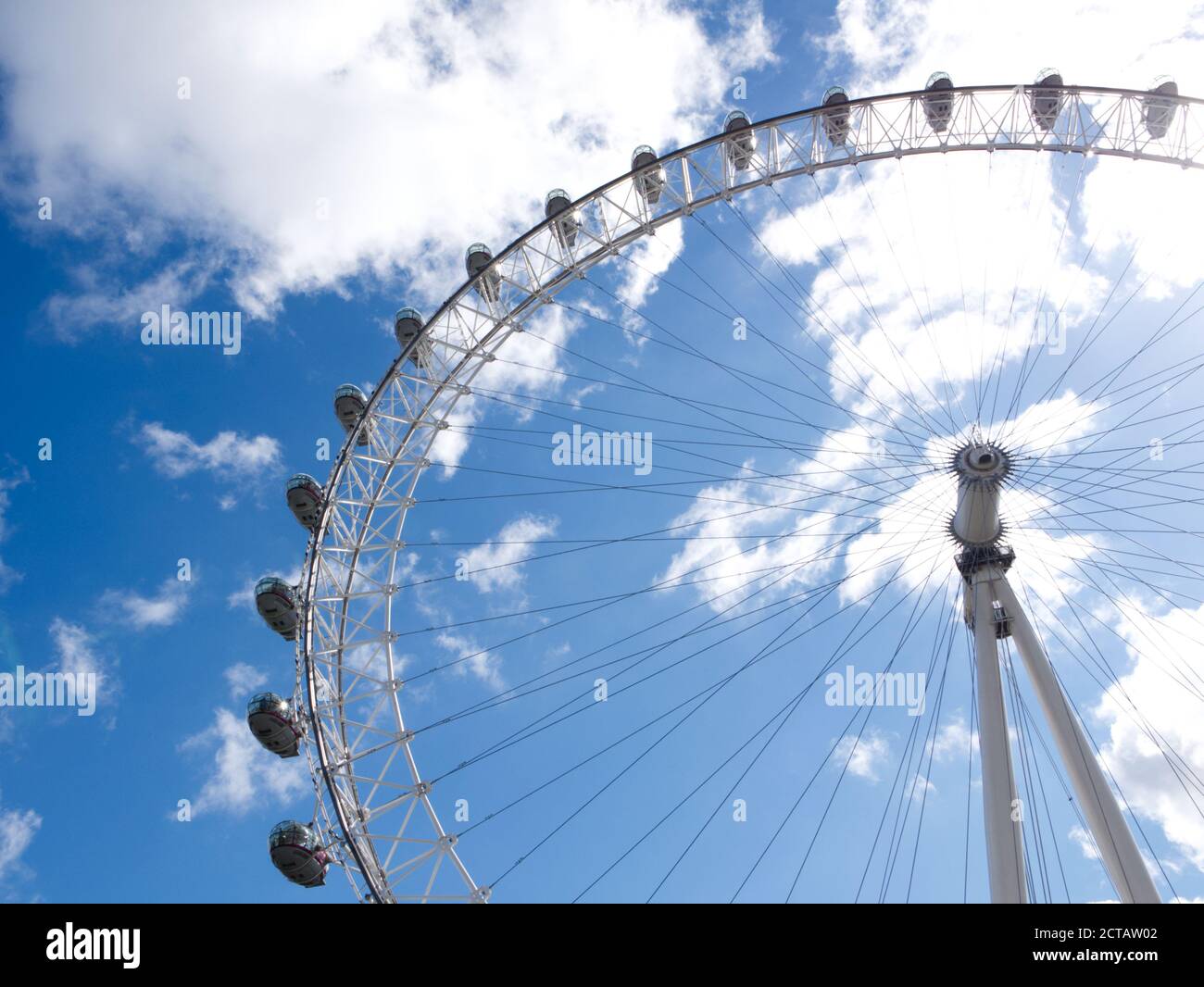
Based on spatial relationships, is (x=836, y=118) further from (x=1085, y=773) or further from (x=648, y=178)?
(x=1085, y=773)

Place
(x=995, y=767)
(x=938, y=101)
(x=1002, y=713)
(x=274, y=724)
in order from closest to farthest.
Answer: (x=995, y=767) → (x=1002, y=713) → (x=274, y=724) → (x=938, y=101)

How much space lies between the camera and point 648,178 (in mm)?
30766

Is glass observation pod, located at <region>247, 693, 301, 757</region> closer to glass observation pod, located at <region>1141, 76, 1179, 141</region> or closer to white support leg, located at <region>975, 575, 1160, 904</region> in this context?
white support leg, located at <region>975, 575, 1160, 904</region>

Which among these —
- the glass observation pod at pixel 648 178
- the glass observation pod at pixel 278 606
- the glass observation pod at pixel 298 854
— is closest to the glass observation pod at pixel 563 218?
the glass observation pod at pixel 648 178

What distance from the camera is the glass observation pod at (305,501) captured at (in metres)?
29.5

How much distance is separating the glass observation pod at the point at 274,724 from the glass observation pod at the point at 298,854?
2.61 meters

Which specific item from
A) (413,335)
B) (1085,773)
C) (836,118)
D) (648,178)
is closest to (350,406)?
(413,335)

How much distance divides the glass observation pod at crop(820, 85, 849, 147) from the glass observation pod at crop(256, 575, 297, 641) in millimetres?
23214

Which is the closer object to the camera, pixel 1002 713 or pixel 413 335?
pixel 1002 713

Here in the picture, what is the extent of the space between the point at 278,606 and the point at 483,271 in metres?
12.7

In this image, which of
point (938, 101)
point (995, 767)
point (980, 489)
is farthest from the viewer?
point (938, 101)

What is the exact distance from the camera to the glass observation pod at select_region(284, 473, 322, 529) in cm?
2955

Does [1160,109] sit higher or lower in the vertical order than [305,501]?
higher
